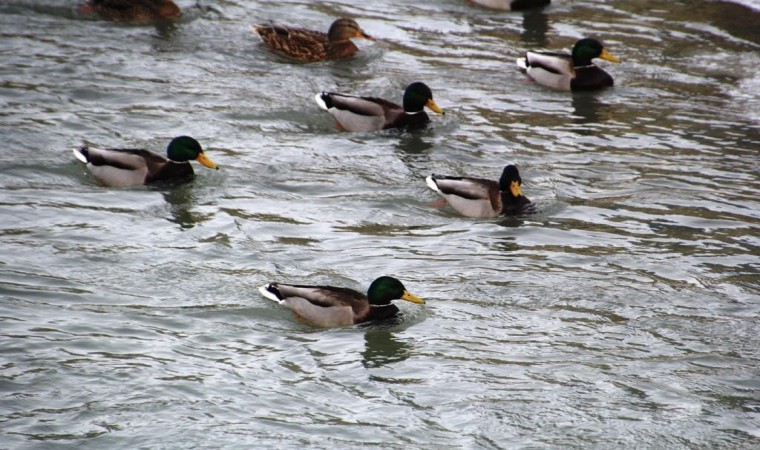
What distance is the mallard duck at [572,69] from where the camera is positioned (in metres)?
17.4

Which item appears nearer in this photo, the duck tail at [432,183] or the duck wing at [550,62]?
the duck tail at [432,183]

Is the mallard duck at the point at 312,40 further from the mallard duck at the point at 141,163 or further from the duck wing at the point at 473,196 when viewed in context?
the duck wing at the point at 473,196

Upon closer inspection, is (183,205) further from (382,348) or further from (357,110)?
(382,348)

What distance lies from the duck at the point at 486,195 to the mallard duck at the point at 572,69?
Answer: 4640 mm

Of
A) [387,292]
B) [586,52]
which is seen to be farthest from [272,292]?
[586,52]

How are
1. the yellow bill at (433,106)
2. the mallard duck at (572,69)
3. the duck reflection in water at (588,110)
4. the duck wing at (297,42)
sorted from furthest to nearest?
1. the duck wing at (297,42)
2. the mallard duck at (572,69)
3. the duck reflection in water at (588,110)
4. the yellow bill at (433,106)

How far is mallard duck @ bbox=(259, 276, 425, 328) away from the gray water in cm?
18

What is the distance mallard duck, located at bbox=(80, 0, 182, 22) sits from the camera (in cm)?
1867

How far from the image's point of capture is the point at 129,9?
18.8 meters

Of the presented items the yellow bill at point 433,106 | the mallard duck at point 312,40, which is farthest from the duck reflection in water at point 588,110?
the mallard duck at point 312,40

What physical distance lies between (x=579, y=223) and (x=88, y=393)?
588 cm

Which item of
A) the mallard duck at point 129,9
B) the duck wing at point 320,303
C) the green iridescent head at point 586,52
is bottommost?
the duck wing at point 320,303

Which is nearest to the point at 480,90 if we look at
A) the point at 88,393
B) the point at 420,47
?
the point at 420,47

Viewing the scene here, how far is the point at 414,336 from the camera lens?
10.5 m
